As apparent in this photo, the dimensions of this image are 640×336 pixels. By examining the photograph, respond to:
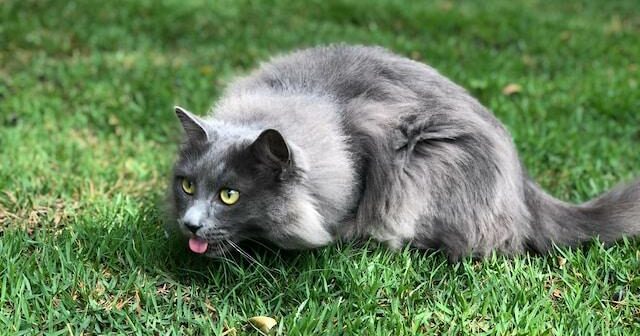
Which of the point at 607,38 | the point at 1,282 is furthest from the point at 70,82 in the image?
the point at 607,38

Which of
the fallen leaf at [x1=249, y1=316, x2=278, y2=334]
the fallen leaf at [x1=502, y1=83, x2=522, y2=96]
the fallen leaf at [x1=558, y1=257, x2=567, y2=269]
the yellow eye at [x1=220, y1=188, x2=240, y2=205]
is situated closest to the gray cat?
the yellow eye at [x1=220, y1=188, x2=240, y2=205]

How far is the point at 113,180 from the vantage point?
4883 millimetres

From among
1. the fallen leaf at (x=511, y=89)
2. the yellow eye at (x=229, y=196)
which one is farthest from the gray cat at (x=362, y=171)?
the fallen leaf at (x=511, y=89)

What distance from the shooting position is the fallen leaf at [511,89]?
21.9ft

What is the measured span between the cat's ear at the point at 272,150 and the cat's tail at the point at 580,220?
150 centimetres

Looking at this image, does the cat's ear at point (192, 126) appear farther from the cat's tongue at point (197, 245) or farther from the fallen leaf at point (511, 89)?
the fallen leaf at point (511, 89)

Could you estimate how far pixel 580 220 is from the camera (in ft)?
13.4

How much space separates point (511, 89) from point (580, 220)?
284 centimetres

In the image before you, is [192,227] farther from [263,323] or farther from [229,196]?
[263,323]

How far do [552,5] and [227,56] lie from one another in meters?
5.06

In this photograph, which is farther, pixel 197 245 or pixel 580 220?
pixel 580 220

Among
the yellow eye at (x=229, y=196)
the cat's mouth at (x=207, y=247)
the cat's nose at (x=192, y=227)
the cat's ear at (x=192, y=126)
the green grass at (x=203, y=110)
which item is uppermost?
Result: the cat's ear at (x=192, y=126)

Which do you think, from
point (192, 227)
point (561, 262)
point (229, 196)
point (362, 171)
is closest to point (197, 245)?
point (192, 227)

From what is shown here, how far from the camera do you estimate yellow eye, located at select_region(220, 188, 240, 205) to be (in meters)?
3.36
